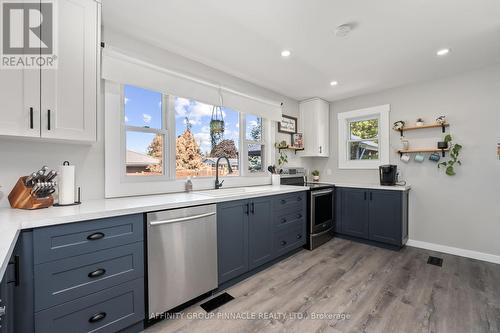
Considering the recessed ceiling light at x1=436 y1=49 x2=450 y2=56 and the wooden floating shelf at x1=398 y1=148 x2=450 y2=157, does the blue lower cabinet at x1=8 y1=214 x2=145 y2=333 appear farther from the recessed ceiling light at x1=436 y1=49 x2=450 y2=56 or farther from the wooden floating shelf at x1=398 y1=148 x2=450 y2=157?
the wooden floating shelf at x1=398 y1=148 x2=450 y2=157

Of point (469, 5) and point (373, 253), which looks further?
point (373, 253)

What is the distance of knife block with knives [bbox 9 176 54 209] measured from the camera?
59.7 inches

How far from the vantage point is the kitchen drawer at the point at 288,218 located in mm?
2760

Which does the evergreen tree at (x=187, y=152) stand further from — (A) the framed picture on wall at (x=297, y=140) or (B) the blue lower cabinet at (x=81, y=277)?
(A) the framed picture on wall at (x=297, y=140)

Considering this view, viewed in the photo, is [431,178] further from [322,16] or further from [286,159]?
[322,16]

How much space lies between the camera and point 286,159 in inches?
157

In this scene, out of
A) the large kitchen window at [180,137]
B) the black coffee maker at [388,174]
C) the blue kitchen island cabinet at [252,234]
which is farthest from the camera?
the black coffee maker at [388,174]

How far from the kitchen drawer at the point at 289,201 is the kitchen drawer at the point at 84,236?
1.61m

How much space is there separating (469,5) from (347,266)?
274 cm

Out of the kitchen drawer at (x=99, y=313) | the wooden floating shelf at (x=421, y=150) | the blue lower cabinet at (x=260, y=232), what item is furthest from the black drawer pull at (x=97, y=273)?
the wooden floating shelf at (x=421, y=150)

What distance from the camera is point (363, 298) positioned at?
206cm

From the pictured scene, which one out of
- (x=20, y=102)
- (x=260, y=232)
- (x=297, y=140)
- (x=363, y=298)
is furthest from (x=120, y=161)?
(x=297, y=140)

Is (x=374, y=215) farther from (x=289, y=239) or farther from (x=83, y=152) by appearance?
(x=83, y=152)

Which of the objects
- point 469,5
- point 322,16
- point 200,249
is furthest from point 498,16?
point 200,249
